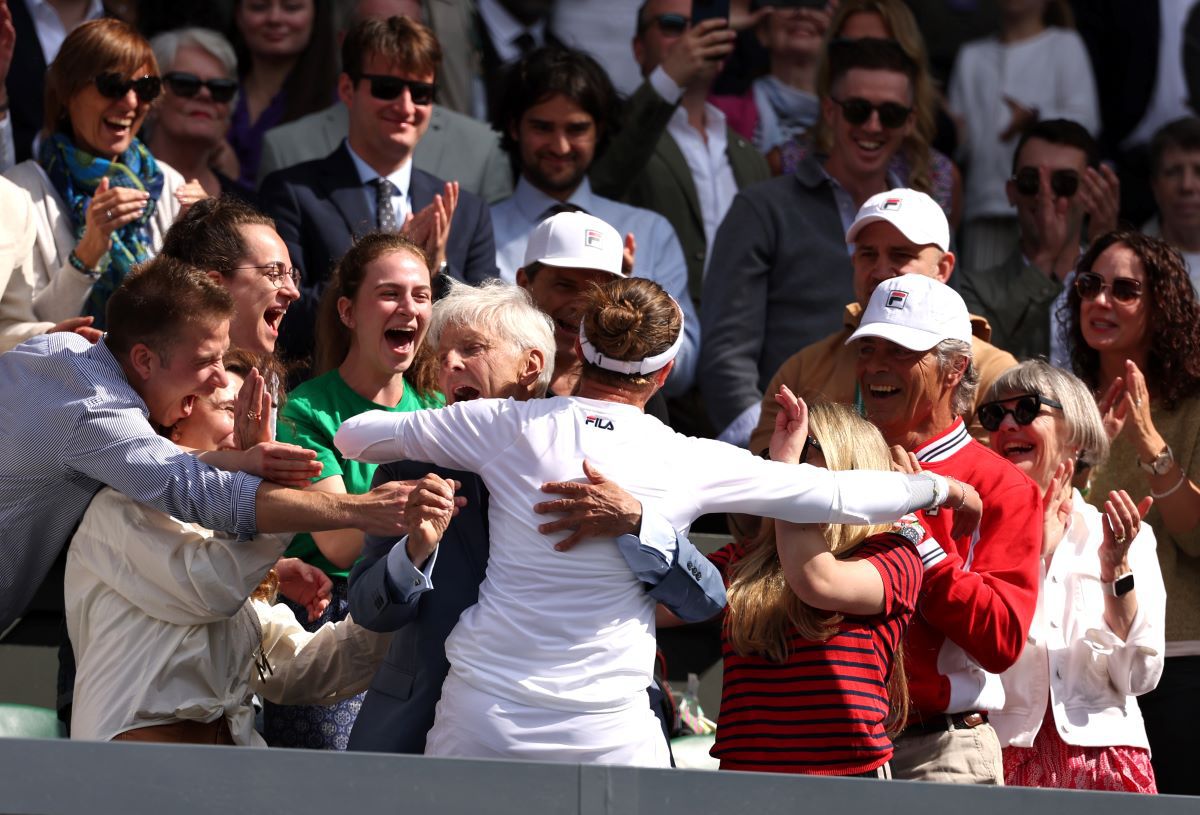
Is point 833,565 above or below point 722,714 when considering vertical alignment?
above

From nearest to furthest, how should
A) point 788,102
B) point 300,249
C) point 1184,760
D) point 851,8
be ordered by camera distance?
point 1184,760 < point 300,249 < point 851,8 < point 788,102

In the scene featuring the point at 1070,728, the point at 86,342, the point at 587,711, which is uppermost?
the point at 86,342

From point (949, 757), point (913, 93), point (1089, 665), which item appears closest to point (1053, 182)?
point (913, 93)

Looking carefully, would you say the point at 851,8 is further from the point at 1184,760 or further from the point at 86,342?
the point at 86,342

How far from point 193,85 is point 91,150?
1020 millimetres

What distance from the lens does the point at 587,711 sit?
363 cm

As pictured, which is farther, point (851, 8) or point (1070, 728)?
point (851, 8)

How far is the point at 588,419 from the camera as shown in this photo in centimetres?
373

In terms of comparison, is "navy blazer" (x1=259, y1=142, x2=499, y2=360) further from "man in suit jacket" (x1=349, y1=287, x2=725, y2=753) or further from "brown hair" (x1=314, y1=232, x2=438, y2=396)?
"man in suit jacket" (x1=349, y1=287, x2=725, y2=753)

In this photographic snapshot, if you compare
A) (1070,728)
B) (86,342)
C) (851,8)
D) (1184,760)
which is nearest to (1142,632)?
(1070,728)

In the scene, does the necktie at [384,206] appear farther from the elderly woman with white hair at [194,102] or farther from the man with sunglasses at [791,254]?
the man with sunglasses at [791,254]

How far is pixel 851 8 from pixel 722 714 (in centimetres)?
389

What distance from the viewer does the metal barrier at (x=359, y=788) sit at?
3580 mm

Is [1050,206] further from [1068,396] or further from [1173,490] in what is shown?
[1068,396]
